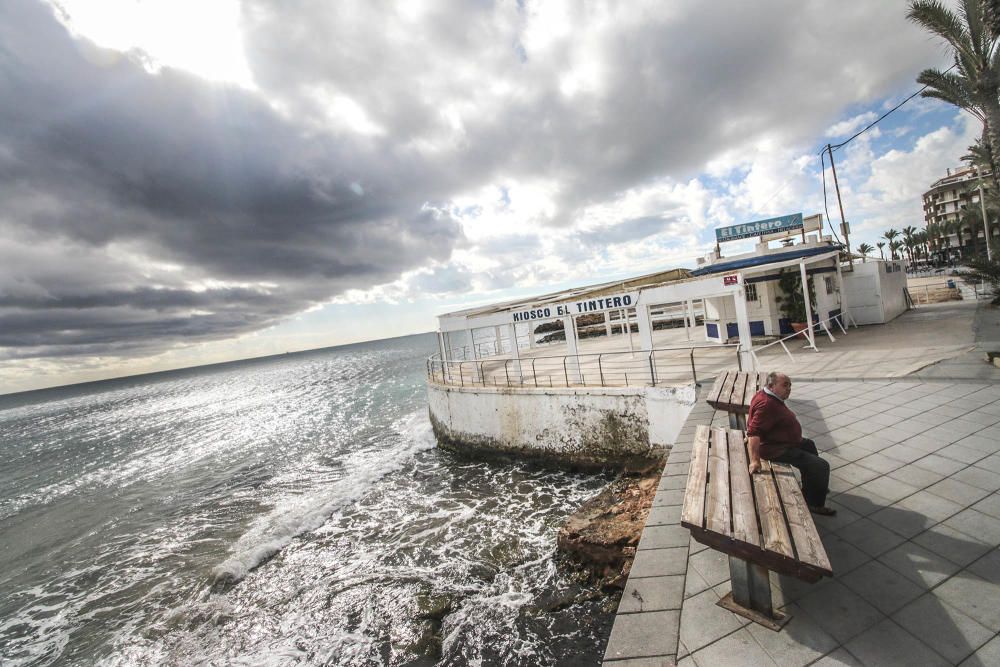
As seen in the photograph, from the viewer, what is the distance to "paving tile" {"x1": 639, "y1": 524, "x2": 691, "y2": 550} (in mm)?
3740

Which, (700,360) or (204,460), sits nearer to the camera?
(700,360)

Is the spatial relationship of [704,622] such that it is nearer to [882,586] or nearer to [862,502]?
[882,586]

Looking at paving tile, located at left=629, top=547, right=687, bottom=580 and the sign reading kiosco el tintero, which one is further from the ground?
the sign reading kiosco el tintero

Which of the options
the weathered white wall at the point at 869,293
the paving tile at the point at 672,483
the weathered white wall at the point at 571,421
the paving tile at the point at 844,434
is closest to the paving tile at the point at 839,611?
the paving tile at the point at 672,483

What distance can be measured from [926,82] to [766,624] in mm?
16294

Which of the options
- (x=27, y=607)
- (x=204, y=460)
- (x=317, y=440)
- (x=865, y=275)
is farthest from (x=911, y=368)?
(x=204, y=460)

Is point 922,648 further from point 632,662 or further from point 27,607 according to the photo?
point 27,607

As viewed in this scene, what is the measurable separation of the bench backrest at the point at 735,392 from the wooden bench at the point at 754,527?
2.15 meters

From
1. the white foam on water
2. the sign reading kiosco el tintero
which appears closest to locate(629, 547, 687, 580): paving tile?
the white foam on water

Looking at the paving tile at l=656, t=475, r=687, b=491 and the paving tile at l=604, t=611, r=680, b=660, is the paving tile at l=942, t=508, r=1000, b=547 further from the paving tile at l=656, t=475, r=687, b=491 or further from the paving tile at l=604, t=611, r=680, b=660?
the paving tile at l=604, t=611, r=680, b=660

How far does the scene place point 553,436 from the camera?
444 inches

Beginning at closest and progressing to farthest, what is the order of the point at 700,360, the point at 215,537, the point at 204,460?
the point at 215,537, the point at 700,360, the point at 204,460

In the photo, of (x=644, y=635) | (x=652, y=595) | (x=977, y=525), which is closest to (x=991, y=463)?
(x=977, y=525)

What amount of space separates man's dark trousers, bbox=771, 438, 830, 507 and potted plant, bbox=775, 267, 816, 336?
12816 mm
